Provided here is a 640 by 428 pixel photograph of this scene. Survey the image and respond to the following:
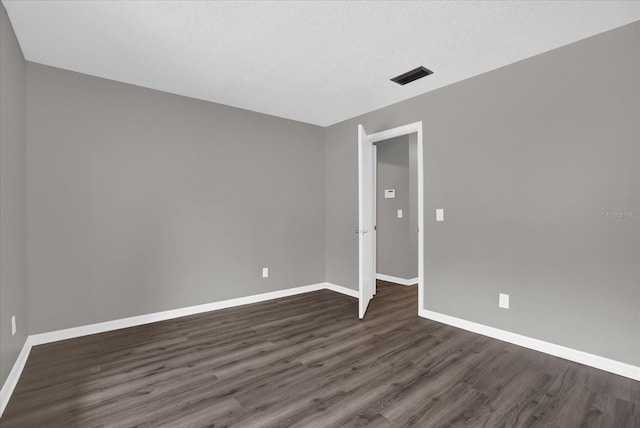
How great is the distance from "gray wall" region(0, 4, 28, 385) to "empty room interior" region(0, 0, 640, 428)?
0.03 m

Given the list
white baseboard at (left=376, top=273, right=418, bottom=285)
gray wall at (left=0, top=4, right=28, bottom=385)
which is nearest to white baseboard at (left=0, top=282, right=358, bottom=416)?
gray wall at (left=0, top=4, right=28, bottom=385)

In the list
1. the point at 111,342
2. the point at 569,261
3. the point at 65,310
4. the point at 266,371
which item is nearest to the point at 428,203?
the point at 569,261

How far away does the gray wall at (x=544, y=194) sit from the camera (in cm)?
231

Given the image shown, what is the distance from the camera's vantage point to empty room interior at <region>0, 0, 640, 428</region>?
208 cm

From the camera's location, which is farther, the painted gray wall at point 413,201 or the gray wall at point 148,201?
the painted gray wall at point 413,201

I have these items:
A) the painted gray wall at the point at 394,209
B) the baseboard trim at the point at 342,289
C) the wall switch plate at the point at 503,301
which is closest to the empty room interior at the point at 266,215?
the wall switch plate at the point at 503,301

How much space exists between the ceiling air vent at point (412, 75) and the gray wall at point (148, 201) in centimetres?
188

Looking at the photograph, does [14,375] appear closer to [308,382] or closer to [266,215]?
[308,382]

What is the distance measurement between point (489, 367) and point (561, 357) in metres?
0.69

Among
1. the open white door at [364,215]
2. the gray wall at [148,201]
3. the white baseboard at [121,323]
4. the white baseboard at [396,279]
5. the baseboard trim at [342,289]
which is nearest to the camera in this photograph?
the white baseboard at [121,323]

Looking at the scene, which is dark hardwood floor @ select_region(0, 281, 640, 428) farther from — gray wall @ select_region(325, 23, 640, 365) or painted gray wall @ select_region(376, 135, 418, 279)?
painted gray wall @ select_region(376, 135, 418, 279)

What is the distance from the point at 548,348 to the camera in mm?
2643

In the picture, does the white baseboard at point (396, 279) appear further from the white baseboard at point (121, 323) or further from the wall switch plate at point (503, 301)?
the wall switch plate at point (503, 301)

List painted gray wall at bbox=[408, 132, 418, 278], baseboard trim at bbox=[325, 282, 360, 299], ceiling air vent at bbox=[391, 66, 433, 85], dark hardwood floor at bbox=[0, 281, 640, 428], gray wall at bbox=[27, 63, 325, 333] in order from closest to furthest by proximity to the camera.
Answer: dark hardwood floor at bbox=[0, 281, 640, 428] → gray wall at bbox=[27, 63, 325, 333] → ceiling air vent at bbox=[391, 66, 433, 85] → baseboard trim at bbox=[325, 282, 360, 299] → painted gray wall at bbox=[408, 132, 418, 278]
